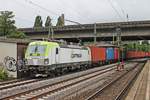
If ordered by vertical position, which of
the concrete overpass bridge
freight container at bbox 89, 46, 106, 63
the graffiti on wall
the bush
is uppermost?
the concrete overpass bridge

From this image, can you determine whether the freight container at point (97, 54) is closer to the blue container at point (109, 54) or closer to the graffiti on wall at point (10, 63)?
the blue container at point (109, 54)

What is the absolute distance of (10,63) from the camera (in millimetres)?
27547

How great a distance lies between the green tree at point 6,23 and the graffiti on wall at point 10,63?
44.8 m

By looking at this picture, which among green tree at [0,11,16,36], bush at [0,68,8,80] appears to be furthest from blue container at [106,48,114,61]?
bush at [0,68,8,80]

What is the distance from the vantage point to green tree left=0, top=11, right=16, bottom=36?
235 feet

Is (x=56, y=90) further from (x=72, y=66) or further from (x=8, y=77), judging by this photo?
(x=72, y=66)

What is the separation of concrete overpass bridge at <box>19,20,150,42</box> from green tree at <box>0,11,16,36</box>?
6.36m

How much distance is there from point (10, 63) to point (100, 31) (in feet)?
141

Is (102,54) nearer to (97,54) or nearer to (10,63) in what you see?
(97,54)

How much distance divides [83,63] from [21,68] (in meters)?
13.0

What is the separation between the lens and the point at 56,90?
66.0ft

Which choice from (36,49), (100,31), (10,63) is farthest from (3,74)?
(100,31)

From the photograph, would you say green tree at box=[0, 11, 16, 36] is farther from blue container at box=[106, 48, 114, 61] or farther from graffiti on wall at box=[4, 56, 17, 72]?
graffiti on wall at box=[4, 56, 17, 72]

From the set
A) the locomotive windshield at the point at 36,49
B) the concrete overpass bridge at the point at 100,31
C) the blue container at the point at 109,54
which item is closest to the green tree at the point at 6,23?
the concrete overpass bridge at the point at 100,31
